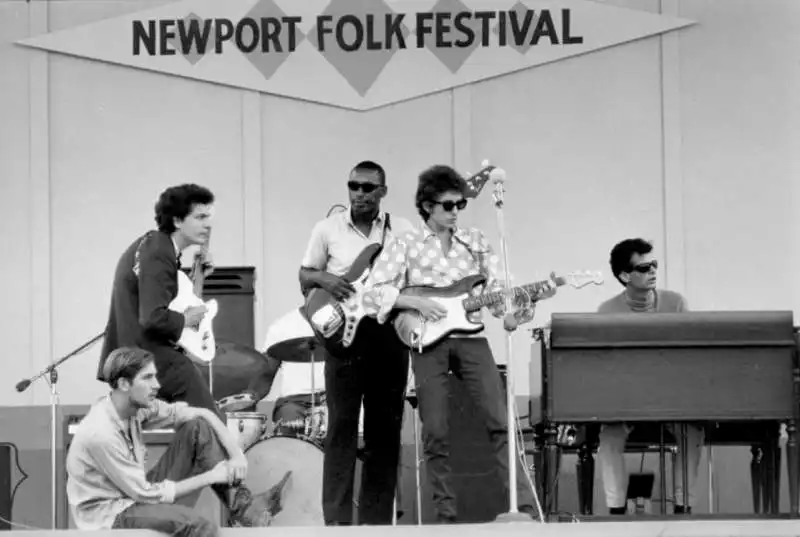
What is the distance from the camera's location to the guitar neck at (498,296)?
717 centimetres

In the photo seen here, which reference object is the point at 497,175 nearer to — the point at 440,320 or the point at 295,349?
the point at 440,320

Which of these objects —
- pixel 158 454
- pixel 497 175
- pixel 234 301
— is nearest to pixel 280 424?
pixel 158 454

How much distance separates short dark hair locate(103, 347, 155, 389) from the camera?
6.75 metres

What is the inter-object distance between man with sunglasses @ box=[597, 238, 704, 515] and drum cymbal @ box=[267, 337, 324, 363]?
5.12 feet

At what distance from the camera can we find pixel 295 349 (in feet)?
30.2

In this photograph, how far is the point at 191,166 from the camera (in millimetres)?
11125

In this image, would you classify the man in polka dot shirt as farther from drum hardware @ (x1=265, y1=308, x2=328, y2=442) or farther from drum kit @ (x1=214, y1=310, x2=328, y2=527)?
drum hardware @ (x1=265, y1=308, x2=328, y2=442)

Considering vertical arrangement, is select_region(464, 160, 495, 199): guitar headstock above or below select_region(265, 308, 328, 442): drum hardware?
above

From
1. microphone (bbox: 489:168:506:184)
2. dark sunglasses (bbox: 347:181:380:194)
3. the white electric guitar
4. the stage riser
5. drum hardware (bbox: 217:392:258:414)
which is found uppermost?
dark sunglasses (bbox: 347:181:380:194)

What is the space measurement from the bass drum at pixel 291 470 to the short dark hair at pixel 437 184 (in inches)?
63.5

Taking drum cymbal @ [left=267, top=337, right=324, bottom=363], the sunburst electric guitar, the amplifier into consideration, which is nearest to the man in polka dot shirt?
the sunburst electric guitar

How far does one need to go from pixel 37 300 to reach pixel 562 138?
345 centimetres

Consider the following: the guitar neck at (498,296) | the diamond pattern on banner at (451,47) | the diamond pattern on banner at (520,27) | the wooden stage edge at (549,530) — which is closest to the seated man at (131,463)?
the wooden stage edge at (549,530)

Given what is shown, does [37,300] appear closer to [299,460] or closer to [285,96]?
[285,96]
